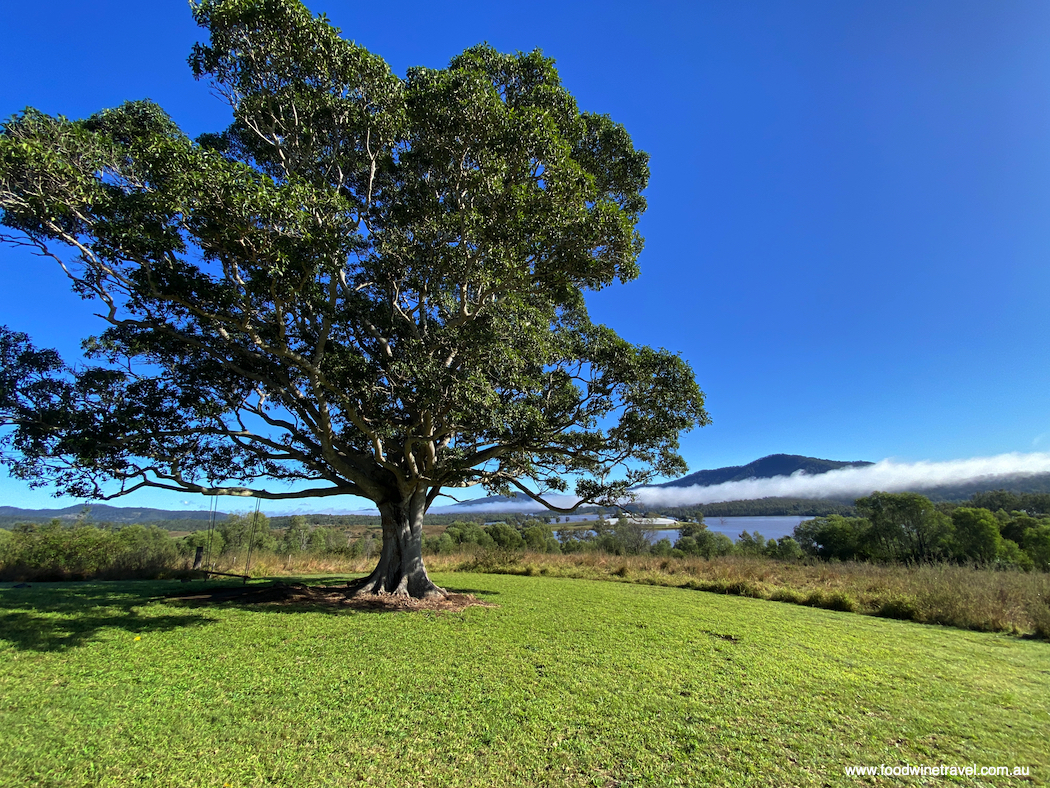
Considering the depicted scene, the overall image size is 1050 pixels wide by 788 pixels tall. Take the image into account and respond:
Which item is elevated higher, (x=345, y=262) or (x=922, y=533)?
(x=345, y=262)

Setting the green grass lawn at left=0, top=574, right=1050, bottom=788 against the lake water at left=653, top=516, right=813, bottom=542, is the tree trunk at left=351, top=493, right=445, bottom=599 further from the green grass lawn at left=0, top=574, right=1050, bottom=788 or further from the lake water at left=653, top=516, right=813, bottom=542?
the lake water at left=653, top=516, right=813, bottom=542

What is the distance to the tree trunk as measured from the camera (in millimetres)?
10039

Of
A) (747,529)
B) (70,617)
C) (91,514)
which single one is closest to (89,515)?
(91,514)

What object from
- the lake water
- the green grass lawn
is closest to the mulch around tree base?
the green grass lawn

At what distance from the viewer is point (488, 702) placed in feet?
13.1

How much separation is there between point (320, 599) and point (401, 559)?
190 cm

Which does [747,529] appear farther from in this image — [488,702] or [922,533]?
[488,702]

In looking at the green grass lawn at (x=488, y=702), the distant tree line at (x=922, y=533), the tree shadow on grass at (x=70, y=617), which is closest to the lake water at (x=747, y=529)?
the distant tree line at (x=922, y=533)

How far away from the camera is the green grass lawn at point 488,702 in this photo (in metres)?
2.92

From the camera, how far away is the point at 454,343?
26.4 ft

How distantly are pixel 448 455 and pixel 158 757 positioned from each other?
24.2 ft

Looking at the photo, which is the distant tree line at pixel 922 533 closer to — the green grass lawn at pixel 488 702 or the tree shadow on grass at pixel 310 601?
the green grass lawn at pixel 488 702

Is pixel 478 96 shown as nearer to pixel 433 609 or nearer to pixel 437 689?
pixel 437 689

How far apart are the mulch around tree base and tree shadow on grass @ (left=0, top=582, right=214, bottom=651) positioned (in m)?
1.10
